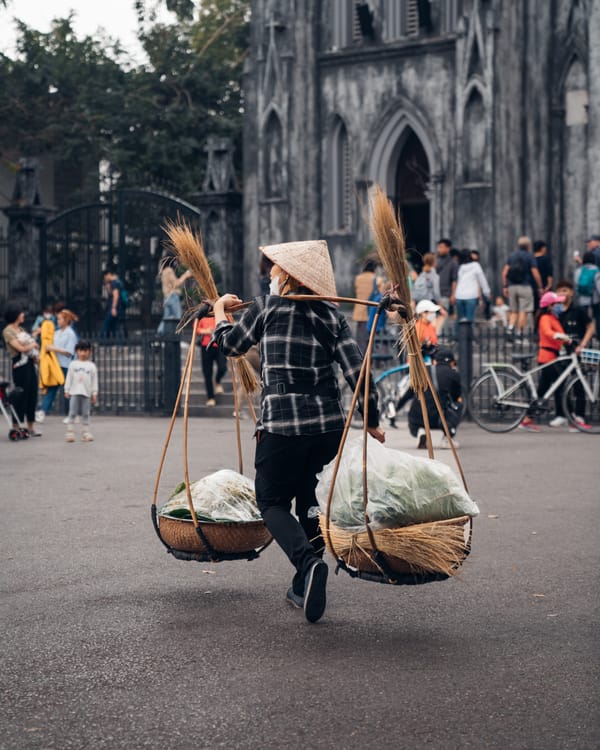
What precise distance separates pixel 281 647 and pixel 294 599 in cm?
78

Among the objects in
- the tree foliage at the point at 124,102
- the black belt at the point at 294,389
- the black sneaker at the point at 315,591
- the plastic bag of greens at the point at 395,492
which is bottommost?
the black sneaker at the point at 315,591

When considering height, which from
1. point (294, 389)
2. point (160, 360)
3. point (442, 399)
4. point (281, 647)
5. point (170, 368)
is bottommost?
point (281, 647)

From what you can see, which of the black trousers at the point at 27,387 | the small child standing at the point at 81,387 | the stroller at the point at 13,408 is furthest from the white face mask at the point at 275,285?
the black trousers at the point at 27,387

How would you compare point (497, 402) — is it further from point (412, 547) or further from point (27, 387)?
point (412, 547)

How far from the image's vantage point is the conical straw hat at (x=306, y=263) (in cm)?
617

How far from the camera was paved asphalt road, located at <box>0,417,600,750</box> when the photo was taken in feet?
14.7

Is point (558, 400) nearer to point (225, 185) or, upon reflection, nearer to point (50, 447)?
point (50, 447)

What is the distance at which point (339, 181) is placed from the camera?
28938 millimetres

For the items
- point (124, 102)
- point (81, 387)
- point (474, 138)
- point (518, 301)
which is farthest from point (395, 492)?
point (124, 102)

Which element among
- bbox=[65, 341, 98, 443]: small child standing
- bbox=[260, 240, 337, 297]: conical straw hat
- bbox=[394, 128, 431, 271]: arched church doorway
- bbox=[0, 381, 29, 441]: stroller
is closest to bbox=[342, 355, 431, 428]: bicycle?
bbox=[65, 341, 98, 443]: small child standing

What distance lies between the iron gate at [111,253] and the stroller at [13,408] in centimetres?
800

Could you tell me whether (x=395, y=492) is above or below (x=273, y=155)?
below

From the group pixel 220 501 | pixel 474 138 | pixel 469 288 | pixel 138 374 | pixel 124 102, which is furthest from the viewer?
pixel 124 102

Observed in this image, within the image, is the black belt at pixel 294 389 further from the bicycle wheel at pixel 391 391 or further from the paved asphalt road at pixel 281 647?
the bicycle wheel at pixel 391 391
